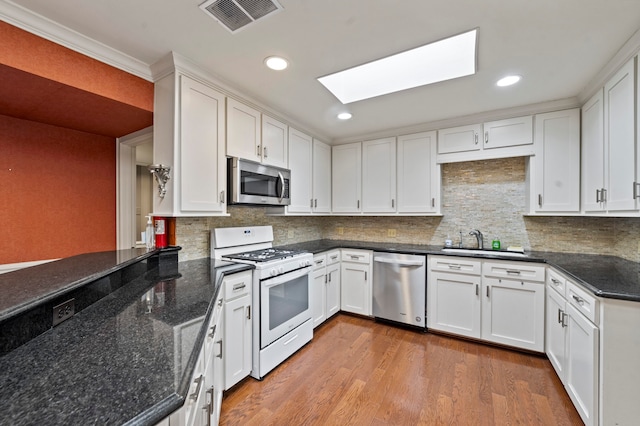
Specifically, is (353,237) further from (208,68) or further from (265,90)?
(208,68)

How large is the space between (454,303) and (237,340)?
7.39ft

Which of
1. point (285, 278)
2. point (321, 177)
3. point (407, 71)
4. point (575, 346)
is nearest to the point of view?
point (575, 346)

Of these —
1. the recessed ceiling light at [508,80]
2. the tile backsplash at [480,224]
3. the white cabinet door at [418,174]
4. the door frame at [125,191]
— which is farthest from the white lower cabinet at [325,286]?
the recessed ceiling light at [508,80]

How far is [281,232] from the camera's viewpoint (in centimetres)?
347

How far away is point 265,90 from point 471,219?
2.78 m

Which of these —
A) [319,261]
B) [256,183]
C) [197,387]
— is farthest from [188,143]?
[319,261]

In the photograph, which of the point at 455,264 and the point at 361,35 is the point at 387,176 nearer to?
the point at 455,264

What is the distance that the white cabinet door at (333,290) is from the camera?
10.8ft

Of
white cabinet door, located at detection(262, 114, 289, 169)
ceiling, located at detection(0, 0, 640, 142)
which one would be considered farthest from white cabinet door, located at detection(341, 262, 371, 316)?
ceiling, located at detection(0, 0, 640, 142)

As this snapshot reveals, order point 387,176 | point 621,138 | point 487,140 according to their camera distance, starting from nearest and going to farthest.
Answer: point 621,138 → point 487,140 → point 387,176

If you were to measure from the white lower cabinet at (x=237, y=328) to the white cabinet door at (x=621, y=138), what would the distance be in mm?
2766

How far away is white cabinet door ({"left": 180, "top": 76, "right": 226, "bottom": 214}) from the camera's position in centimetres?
198

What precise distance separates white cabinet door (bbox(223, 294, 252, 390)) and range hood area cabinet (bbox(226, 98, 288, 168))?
4.15 ft

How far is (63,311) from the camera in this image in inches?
43.6
